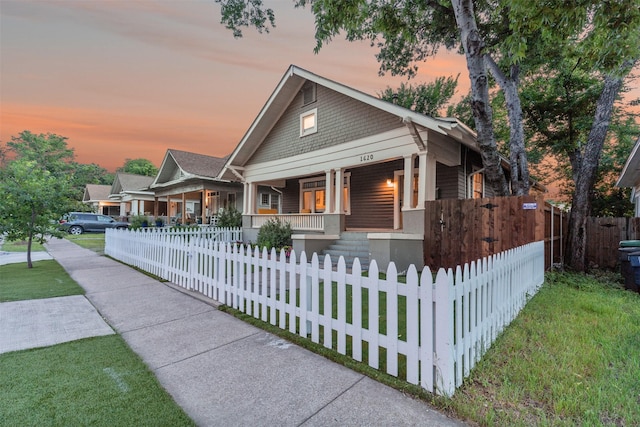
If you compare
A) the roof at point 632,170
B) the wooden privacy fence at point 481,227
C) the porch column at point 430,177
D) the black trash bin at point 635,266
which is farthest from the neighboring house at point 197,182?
the roof at point 632,170

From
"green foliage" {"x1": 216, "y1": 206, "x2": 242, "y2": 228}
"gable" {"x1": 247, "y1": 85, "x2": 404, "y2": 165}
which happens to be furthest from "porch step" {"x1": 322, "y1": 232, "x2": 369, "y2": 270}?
"green foliage" {"x1": 216, "y1": 206, "x2": 242, "y2": 228}

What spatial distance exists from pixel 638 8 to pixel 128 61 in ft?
64.0

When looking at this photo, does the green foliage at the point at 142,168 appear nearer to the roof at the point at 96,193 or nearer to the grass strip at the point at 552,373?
the roof at the point at 96,193

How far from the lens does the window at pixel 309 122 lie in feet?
37.4

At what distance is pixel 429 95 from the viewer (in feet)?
65.5

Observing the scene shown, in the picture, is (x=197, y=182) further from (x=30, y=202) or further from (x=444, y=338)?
(x=444, y=338)

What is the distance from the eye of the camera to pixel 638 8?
4.59 metres

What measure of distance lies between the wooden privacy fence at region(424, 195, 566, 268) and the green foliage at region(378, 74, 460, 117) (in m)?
13.8

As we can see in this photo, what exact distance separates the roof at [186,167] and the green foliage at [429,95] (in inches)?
507

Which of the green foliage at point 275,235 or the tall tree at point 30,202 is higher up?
the tall tree at point 30,202

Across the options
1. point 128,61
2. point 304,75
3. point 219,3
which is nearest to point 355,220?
point 304,75

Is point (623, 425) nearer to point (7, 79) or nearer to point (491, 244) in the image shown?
point (491, 244)

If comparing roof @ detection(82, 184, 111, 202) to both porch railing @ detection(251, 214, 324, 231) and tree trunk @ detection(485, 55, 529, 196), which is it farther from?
tree trunk @ detection(485, 55, 529, 196)

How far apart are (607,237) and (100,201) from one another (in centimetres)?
4670
